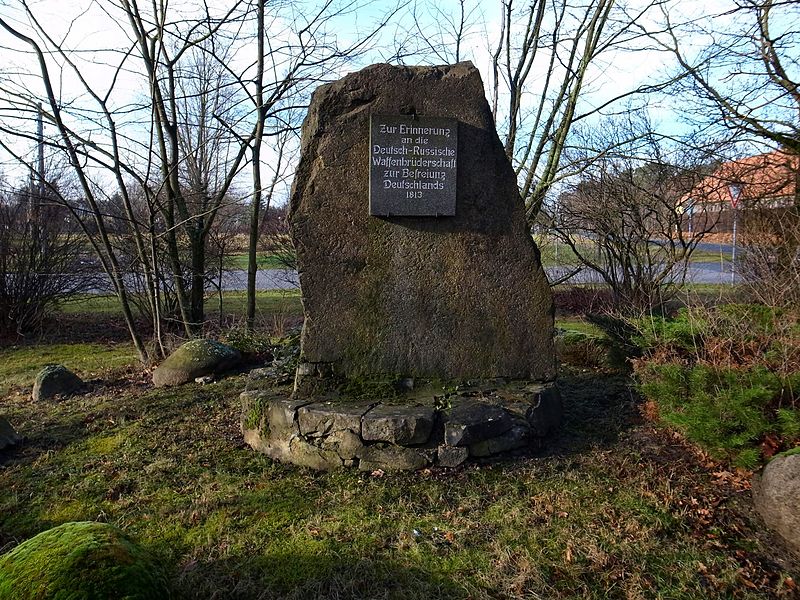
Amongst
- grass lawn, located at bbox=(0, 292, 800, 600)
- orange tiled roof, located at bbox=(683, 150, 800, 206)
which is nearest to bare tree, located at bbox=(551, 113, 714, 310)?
orange tiled roof, located at bbox=(683, 150, 800, 206)

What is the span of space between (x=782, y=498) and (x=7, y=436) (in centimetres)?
571

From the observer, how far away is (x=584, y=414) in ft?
16.9

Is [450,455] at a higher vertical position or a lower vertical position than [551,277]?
lower

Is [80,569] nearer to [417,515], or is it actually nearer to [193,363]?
[417,515]

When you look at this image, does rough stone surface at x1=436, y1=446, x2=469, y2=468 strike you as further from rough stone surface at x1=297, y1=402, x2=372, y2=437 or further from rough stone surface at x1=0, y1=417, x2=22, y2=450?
rough stone surface at x1=0, y1=417, x2=22, y2=450

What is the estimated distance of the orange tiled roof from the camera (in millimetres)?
9305

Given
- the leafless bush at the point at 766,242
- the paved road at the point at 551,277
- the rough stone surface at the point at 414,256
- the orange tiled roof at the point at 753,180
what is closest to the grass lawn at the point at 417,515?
the rough stone surface at the point at 414,256

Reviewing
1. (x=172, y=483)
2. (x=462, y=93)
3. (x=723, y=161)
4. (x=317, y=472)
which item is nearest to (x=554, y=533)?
(x=317, y=472)

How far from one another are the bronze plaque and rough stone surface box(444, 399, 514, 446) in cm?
152

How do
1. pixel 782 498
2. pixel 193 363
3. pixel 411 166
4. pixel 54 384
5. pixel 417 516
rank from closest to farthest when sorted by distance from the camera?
pixel 782 498, pixel 417 516, pixel 411 166, pixel 54 384, pixel 193 363

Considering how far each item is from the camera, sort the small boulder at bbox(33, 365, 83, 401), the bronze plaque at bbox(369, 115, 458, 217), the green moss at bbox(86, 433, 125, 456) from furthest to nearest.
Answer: the small boulder at bbox(33, 365, 83, 401), the green moss at bbox(86, 433, 125, 456), the bronze plaque at bbox(369, 115, 458, 217)

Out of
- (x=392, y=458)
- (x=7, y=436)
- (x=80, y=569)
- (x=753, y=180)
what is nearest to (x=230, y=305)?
(x=7, y=436)

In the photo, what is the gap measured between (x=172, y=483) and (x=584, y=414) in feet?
11.3

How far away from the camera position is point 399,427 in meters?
4.05
